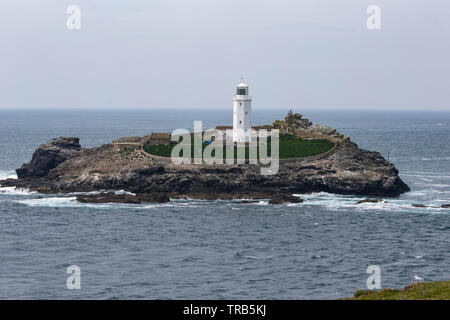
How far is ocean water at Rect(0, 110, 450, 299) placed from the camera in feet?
166

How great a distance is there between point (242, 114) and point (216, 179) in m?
17.8

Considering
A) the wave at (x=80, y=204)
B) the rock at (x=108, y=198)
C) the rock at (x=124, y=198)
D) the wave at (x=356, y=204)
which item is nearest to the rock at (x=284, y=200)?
the wave at (x=356, y=204)

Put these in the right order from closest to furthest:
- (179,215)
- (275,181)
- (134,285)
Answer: (134,285) → (179,215) → (275,181)

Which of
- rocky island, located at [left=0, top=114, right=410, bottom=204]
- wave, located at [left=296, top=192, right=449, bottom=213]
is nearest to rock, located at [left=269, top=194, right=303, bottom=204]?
rocky island, located at [left=0, top=114, right=410, bottom=204]

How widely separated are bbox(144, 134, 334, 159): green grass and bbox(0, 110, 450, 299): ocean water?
1053cm

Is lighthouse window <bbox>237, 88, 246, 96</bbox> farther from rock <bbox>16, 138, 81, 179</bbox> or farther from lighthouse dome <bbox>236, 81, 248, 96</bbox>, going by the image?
rock <bbox>16, 138, 81, 179</bbox>

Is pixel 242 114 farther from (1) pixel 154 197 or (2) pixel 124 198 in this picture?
(2) pixel 124 198

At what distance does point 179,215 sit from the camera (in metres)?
77.9

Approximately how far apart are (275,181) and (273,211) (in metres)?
12.1

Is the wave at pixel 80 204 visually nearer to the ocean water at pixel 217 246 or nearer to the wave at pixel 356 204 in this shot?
the ocean water at pixel 217 246

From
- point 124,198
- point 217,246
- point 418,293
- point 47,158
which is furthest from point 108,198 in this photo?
point 418,293
